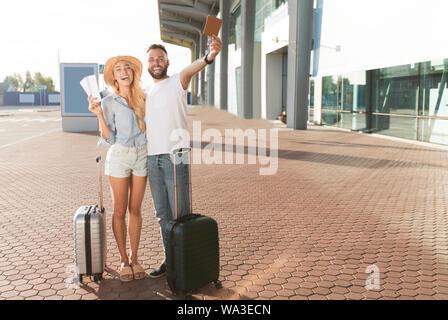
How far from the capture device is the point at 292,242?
4.95 meters

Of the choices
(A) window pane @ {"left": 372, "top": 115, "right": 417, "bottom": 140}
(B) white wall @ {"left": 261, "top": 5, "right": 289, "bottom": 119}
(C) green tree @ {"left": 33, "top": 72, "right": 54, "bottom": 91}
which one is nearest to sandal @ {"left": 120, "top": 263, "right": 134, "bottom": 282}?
(A) window pane @ {"left": 372, "top": 115, "right": 417, "bottom": 140}

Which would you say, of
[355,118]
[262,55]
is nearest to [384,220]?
[355,118]

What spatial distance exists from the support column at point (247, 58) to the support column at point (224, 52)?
7148 mm

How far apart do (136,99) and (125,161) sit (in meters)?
0.51

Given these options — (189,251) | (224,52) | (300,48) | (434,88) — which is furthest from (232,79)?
(189,251)

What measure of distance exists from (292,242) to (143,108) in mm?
2280

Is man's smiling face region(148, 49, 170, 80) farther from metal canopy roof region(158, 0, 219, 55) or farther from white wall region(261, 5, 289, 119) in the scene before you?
metal canopy roof region(158, 0, 219, 55)

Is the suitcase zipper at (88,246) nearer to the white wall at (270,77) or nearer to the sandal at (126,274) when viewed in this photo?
the sandal at (126,274)

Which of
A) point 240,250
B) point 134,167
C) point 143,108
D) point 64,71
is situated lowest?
point 240,250

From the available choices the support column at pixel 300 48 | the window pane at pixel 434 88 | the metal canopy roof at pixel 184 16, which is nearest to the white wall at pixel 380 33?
the window pane at pixel 434 88

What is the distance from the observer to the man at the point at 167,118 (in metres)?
3.53

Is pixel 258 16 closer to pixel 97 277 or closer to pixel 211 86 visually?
pixel 211 86
